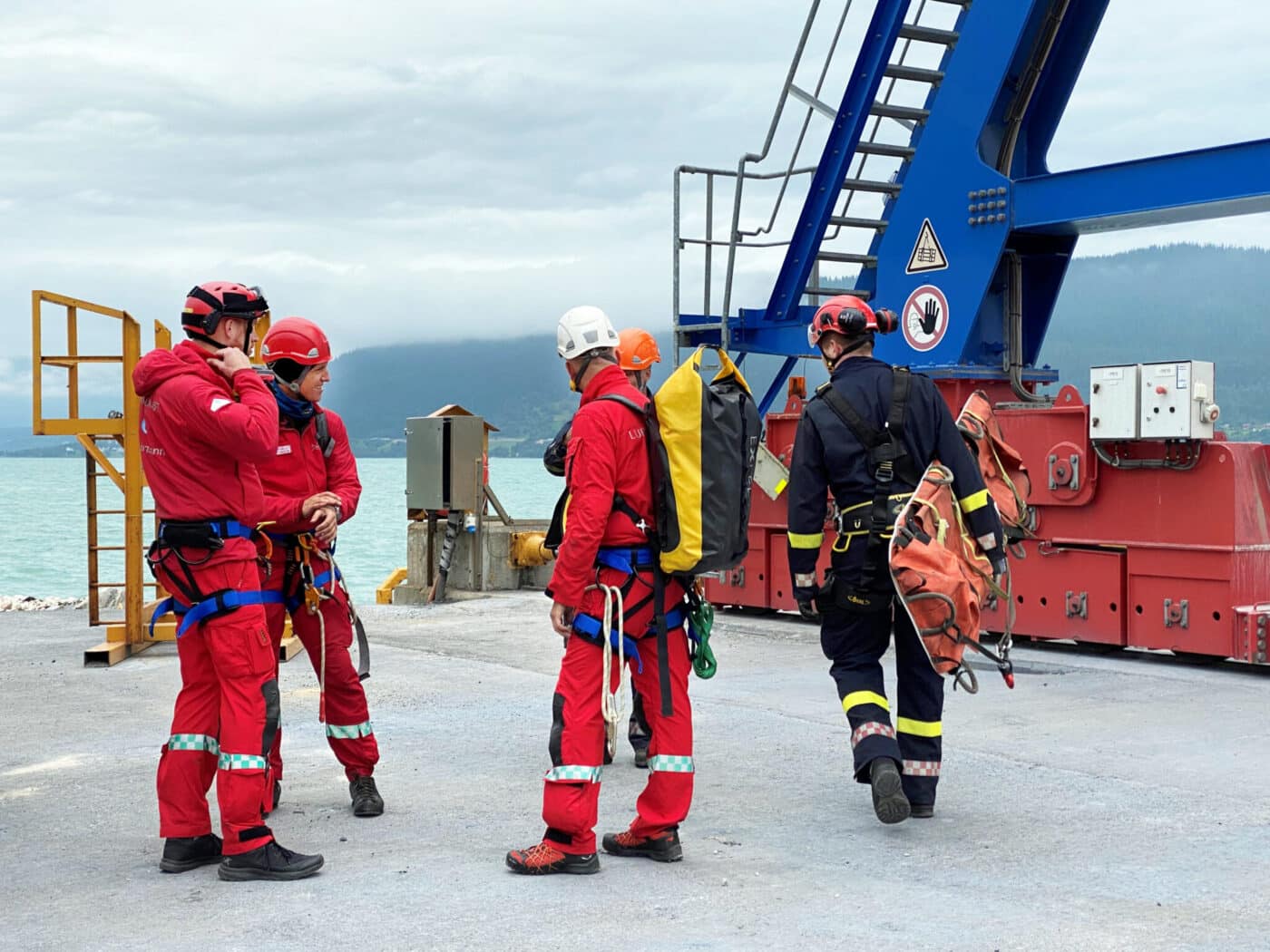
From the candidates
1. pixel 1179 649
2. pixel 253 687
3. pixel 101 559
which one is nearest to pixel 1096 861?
pixel 253 687

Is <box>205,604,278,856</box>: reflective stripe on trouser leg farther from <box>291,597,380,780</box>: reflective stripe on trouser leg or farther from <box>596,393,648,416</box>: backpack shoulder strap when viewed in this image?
<box>596,393,648,416</box>: backpack shoulder strap

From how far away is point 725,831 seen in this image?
5473 mm

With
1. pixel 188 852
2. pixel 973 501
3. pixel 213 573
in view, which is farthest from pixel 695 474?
pixel 188 852

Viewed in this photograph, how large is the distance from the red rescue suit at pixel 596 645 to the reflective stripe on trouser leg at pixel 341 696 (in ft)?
3.74

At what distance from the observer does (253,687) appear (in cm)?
499

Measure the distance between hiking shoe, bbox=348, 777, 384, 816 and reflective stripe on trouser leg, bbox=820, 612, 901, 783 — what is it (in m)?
1.89

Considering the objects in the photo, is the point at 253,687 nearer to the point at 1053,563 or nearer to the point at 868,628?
the point at 868,628

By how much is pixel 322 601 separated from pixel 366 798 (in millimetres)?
806

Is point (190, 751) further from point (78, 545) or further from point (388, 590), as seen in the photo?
point (78, 545)

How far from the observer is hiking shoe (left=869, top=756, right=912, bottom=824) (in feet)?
17.5

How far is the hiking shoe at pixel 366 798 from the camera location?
572 centimetres

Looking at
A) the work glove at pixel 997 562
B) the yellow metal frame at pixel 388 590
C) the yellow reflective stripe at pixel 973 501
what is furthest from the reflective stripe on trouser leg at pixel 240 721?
the yellow metal frame at pixel 388 590

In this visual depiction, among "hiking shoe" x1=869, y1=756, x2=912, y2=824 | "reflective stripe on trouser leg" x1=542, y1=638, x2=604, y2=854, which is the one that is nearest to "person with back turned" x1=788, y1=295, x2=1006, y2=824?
"hiking shoe" x1=869, y1=756, x2=912, y2=824

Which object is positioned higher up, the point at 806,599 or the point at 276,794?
the point at 806,599
